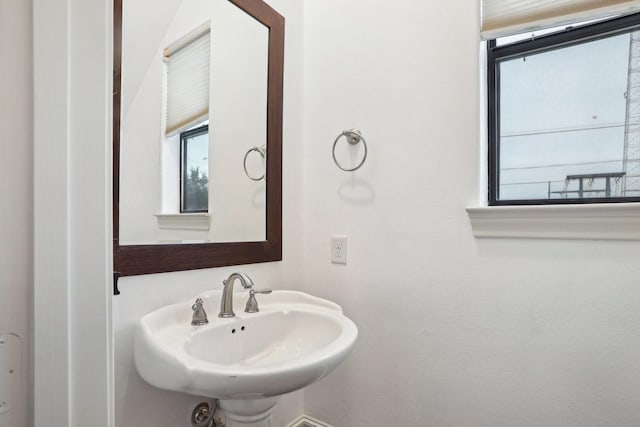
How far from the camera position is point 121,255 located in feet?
3.05

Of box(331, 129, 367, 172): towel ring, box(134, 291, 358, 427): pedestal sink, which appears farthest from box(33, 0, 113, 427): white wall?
box(331, 129, 367, 172): towel ring

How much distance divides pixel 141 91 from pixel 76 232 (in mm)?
715

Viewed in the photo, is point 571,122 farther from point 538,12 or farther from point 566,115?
point 538,12

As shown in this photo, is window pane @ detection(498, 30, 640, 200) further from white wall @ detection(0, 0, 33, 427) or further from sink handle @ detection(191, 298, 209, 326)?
white wall @ detection(0, 0, 33, 427)

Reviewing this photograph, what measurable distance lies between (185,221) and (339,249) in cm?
64

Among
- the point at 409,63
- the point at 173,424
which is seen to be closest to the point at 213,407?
A: the point at 173,424

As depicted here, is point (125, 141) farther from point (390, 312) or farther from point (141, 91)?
point (390, 312)

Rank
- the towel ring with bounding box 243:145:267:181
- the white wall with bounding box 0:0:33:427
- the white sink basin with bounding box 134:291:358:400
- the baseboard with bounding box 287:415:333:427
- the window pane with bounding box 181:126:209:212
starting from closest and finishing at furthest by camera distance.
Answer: the white wall with bounding box 0:0:33:427 → the white sink basin with bounding box 134:291:358:400 → the window pane with bounding box 181:126:209:212 → the towel ring with bounding box 243:145:267:181 → the baseboard with bounding box 287:415:333:427

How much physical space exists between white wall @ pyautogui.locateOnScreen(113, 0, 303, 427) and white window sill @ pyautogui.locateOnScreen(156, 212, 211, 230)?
5.9 inches

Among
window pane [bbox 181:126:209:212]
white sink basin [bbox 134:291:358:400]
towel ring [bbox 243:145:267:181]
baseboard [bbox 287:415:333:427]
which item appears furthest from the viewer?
baseboard [bbox 287:415:333:427]

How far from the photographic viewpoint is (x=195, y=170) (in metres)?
1.19

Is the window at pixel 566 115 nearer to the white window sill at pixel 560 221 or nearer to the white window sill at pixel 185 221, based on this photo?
the white window sill at pixel 560 221

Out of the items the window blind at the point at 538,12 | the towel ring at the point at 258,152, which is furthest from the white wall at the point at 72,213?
the window blind at the point at 538,12

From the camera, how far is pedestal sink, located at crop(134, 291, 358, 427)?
0.76m
